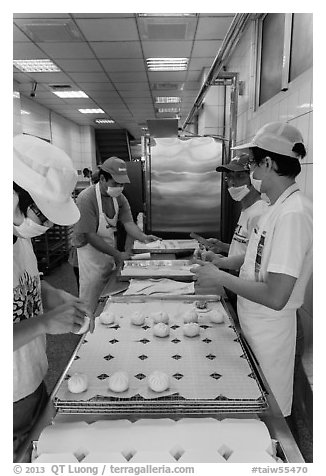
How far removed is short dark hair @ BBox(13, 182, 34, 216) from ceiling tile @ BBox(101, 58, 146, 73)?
3.68m

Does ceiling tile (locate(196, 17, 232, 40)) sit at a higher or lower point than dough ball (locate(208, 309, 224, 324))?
higher

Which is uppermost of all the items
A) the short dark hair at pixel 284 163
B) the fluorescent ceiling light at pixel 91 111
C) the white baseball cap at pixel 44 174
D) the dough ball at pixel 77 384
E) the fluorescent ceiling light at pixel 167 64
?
the fluorescent ceiling light at pixel 91 111

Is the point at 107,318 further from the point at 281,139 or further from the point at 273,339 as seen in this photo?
the point at 281,139

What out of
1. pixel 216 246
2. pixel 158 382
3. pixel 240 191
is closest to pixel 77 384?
pixel 158 382

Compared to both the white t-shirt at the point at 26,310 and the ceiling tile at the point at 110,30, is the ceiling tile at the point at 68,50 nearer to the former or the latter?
the ceiling tile at the point at 110,30

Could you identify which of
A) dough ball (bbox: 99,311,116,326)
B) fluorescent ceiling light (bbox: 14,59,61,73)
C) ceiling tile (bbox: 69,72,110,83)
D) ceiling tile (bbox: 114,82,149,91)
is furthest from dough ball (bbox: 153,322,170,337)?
ceiling tile (bbox: 114,82,149,91)

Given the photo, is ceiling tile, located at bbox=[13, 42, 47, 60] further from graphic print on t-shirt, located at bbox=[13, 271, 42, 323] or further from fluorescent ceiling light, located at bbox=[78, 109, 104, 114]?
fluorescent ceiling light, located at bbox=[78, 109, 104, 114]

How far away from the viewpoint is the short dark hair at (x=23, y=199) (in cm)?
78

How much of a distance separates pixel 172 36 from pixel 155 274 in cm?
257

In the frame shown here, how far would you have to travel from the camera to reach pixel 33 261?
1040 mm

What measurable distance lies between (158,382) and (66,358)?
1.95 m

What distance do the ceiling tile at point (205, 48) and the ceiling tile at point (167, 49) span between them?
0.23 feet

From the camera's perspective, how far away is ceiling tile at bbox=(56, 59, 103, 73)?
3993 millimetres

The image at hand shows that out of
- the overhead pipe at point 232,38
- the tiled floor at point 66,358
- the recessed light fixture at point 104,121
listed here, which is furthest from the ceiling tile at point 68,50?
the recessed light fixture at point 104,121
